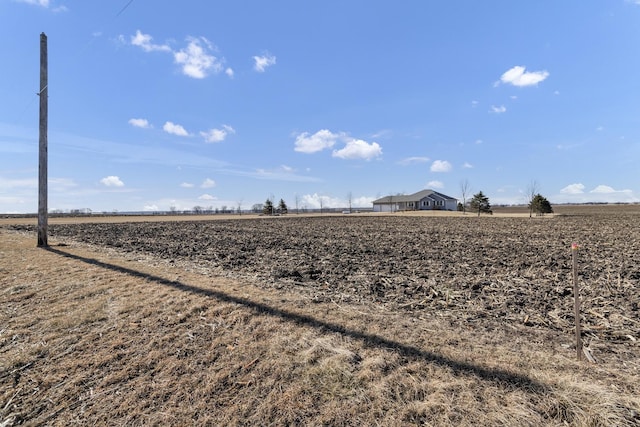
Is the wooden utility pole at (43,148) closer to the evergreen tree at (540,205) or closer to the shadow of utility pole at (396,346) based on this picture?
the shadow of utility pole at (396,346)

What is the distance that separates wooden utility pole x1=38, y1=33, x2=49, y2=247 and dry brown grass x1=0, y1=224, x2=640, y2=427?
10488 mm

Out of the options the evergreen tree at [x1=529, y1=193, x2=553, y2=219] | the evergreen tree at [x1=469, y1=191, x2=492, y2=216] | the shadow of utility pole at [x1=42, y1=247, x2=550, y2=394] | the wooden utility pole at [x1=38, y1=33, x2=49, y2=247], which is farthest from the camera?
the evergreen tree at [x1=469, y1=191, x2=492, y2=216]

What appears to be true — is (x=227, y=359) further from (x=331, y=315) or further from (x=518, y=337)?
(x=518, y=337)

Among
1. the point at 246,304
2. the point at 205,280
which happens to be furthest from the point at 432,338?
the point at 205,280

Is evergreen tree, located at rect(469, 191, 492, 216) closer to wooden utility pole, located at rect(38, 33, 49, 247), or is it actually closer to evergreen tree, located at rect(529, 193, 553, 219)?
evergreen tree, located at rect(529, 193, 553, 219)

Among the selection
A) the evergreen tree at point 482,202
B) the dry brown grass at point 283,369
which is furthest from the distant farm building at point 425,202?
the dry brown grass at point 283,369

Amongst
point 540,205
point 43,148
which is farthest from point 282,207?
point 43,148

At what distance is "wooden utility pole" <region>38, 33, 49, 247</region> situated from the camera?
13.7m

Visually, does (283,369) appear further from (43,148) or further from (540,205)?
(540,205)

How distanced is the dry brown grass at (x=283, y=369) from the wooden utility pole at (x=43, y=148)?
10488mm

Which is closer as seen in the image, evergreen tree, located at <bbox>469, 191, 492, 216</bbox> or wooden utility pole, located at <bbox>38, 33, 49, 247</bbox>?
wooden utility pole, located at <bbox>38, 33, 49, 247</bbox>

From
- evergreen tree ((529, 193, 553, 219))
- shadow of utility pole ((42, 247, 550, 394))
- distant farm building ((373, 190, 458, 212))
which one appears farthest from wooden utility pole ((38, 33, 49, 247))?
distant farm building ((373, 190, 458, 212))

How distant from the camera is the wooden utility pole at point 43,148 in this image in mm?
13703

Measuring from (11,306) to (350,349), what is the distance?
6.68m
